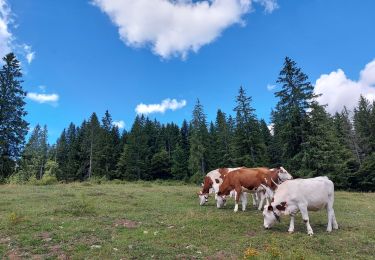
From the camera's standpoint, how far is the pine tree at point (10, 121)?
44.6 meters

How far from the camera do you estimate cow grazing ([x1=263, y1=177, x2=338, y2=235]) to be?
44.0ft

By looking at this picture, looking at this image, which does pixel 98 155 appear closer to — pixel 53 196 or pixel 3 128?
pixel 3 128

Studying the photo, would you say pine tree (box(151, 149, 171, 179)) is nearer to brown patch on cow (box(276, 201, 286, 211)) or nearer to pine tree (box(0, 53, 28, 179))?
pine tree (box(0, 53, 28, 179))

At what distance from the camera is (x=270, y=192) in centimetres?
1752

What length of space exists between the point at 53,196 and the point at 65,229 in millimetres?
10876

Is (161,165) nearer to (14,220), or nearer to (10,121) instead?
(10,121)

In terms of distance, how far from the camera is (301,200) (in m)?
13.3

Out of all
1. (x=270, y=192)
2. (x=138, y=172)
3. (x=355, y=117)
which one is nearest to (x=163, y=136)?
(x=138, y=172)

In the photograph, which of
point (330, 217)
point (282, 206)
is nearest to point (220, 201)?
point (282, 206)

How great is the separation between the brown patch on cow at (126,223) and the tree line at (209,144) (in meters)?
32.7

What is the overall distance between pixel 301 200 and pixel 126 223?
23.1 feet

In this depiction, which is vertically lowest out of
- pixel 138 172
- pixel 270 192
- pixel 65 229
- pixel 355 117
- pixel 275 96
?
pixel 65 229

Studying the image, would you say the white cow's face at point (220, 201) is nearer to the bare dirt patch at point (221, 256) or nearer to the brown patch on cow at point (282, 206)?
the brown patch on cow at point (282, 206)

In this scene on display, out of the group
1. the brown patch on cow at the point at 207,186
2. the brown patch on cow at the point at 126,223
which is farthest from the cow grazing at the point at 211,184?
the brown patch on cow at the point at 126,223
